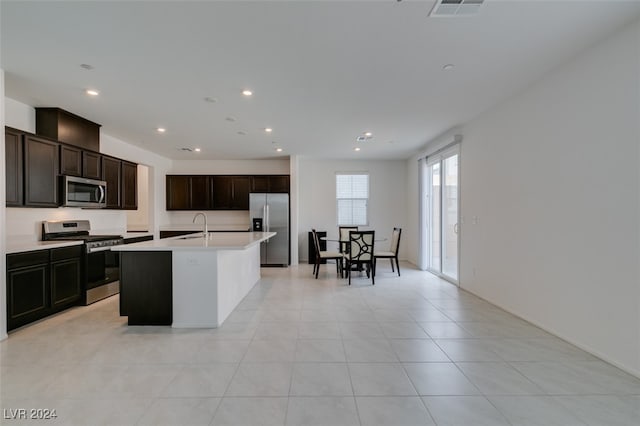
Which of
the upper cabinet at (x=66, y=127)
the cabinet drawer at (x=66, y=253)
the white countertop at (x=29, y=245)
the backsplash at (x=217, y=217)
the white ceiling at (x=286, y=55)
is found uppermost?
the white ceiling at (x=286, y=55)

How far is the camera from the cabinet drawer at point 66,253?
3.61m

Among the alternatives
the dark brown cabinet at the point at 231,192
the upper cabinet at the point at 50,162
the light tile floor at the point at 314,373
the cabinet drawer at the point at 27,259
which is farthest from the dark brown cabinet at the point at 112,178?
the dark brown cabinet at the point at 231,192

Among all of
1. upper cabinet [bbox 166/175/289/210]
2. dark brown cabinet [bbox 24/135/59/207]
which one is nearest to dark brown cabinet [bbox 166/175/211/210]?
upper cabinet [bbox 166/175/289/210]

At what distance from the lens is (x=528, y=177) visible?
11.5ft

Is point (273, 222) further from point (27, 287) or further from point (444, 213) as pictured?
point (27, 287)

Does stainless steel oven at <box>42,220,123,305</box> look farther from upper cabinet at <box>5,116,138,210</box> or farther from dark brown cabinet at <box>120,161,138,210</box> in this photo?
dark brown cabinet at <box>120,161,138,210</box>

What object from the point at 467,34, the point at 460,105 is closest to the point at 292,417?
the point at 467,34

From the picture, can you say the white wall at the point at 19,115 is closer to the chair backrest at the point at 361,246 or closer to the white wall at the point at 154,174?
the white wall at the point at 154,174

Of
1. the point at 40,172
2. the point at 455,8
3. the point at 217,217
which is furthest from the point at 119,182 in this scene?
the point at 455,8

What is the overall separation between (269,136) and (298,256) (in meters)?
3.49

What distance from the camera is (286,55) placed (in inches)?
107

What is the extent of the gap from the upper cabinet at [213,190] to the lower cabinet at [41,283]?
366cm

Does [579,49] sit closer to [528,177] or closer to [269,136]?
[528,177]

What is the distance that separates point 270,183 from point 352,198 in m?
2.25
